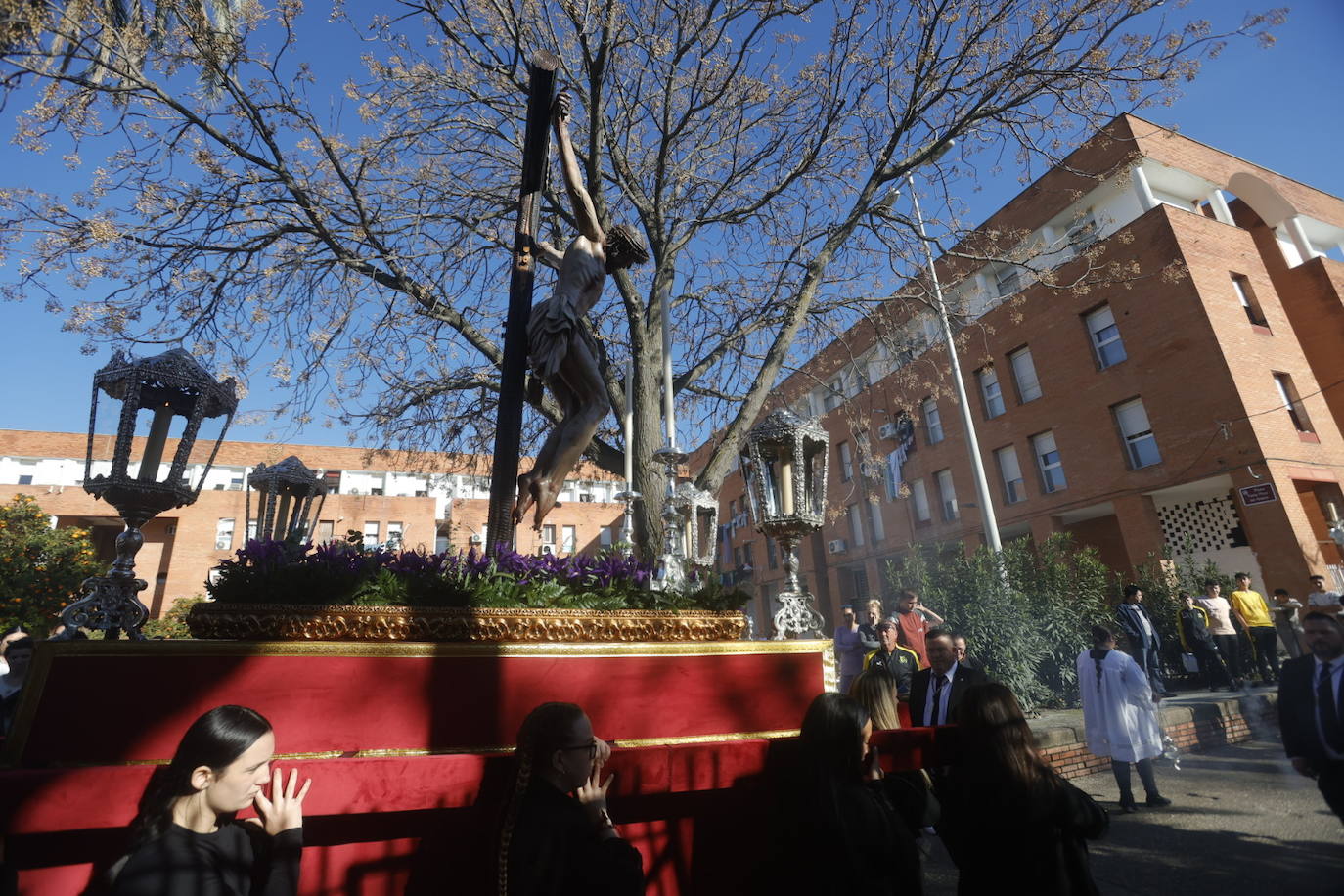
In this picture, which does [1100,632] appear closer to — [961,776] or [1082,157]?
[961,776]

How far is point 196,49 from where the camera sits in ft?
21.5

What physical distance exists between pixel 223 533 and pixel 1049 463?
37.0 metres

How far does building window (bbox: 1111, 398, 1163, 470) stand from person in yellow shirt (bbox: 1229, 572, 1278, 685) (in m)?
7.40

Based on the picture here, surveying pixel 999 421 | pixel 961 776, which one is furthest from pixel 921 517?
pixel 961 776

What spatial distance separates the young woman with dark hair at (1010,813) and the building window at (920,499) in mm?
23113

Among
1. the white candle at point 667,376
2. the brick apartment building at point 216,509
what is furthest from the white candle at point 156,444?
the brick apartment building at point 216,509

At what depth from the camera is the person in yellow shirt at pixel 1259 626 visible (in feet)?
34.0

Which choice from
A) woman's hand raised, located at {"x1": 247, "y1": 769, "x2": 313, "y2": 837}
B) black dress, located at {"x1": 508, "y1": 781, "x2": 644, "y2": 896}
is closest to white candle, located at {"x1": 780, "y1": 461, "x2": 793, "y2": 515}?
black dress, located at {"x1": 508, "y1": 781, "x2": 644, "y2": 896}

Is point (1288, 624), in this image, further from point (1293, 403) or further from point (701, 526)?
point (701, 526)

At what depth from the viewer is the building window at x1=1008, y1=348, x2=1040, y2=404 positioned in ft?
67.2

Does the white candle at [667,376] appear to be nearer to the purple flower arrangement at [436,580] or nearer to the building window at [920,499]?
the purple flower arrangement at [436,580]

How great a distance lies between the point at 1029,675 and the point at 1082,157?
16.3 meters

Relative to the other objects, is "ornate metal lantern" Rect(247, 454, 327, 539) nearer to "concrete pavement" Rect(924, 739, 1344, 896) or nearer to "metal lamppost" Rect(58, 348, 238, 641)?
"metal lamppost" Rect(58, 348, 238, 641)

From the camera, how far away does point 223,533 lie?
3188cm
